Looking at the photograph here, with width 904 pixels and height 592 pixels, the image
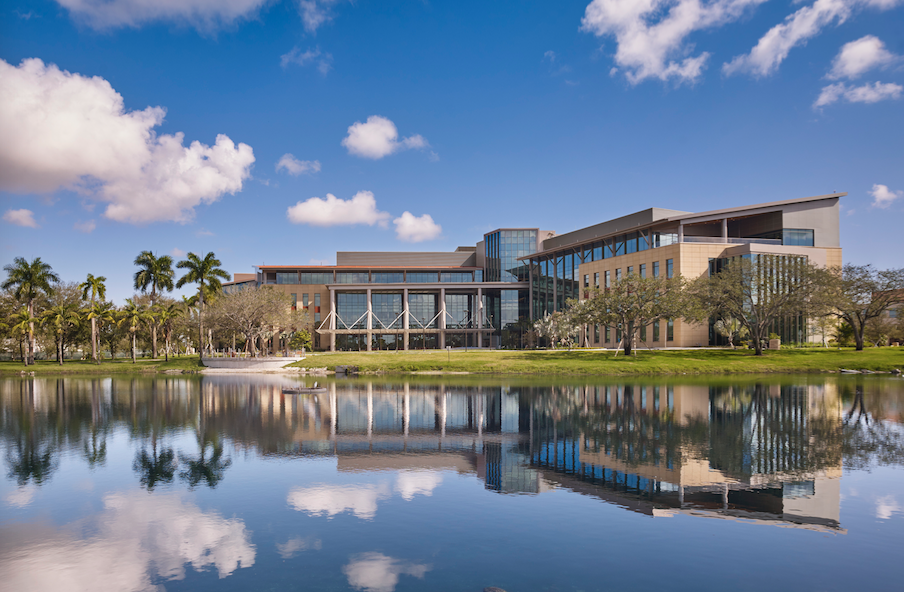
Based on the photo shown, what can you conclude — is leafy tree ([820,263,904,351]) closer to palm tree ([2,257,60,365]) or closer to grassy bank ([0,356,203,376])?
grassy bank ([0,356,203,376])

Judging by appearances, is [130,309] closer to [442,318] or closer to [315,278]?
[315,278]

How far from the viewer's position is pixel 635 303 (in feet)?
224

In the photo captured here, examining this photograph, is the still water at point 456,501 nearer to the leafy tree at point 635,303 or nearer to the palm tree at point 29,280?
the leafy tree at point 635,303

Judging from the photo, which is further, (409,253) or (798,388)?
(409,253)

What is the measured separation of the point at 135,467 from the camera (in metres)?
18.0

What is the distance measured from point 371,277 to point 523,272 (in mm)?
34854

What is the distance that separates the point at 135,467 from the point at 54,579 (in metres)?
8.93

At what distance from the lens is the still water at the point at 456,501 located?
32.8 feet

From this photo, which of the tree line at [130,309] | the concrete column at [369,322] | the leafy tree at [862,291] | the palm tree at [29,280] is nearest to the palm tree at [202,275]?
the tree line at [130,309]

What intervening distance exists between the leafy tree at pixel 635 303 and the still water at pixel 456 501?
125ft

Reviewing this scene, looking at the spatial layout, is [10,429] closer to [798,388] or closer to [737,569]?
[737,569]

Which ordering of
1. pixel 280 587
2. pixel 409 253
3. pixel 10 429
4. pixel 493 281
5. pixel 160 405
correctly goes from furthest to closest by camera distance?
1. pixel 409 253
2. pixel 493 281
3. pixel 160 405
4. pixel 10 429
5. pixel 280 587

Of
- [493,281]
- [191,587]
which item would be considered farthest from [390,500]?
[493,281]

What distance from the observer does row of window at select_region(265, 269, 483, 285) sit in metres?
123
